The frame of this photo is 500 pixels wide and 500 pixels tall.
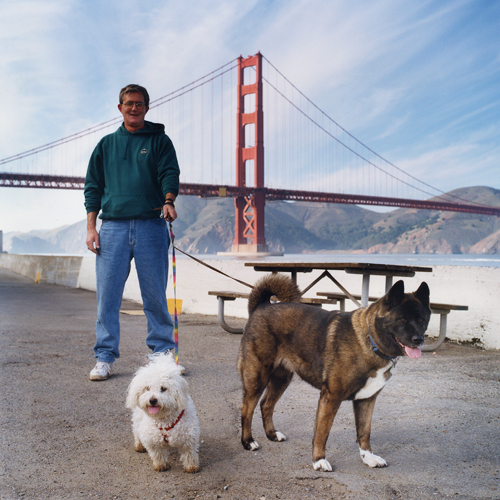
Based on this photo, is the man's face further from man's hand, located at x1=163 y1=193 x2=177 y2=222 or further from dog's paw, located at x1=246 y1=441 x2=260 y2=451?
dog's paw, located at x1=246 y1=441 x2=260 y2=451

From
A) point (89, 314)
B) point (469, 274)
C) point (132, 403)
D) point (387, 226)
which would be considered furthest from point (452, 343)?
point (387, 226)

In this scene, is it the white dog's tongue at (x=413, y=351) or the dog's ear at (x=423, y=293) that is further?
the dog's ear at (x=423, y=293)

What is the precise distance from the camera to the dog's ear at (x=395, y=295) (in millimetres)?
2047

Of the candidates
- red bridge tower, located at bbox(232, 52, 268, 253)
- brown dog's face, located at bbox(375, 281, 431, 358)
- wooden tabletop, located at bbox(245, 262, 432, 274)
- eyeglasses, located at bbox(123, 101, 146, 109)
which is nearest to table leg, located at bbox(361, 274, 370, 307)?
wooden tabletop, located at bbox(245, 262, 432, 274)

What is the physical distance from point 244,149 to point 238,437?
47067mm

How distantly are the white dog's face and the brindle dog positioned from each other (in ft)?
1.25

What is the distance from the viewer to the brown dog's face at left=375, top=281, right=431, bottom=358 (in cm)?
202

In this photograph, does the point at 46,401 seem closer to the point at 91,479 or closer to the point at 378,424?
the point at 91,479

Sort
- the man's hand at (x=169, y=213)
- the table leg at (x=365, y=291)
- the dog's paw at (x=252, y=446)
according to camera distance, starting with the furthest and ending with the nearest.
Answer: the table leg at (x=365, y=291) < the man's hand at (x=169, y=213) < the dog's paw at (x=252, y=446)

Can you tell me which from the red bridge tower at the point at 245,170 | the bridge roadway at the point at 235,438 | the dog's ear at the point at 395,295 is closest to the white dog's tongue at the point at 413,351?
the dog's ear at the point at 395,295

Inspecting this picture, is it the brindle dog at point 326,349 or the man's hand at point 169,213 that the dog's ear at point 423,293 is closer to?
the brindle dog at point 326,349

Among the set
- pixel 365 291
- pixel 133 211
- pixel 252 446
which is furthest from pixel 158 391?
pixel 365 291

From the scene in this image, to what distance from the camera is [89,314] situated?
7703mm

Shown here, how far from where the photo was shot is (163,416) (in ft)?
7.29
